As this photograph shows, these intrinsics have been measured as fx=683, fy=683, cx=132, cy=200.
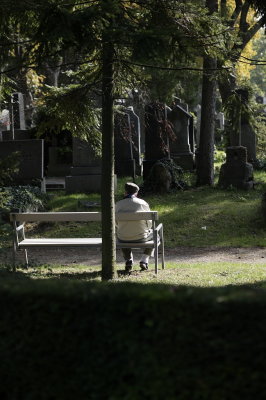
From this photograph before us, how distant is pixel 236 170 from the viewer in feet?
60.5

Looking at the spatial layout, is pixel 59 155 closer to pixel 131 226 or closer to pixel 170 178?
pixel 170 178

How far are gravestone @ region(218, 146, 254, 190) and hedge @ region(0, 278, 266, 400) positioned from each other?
1406 centimetres

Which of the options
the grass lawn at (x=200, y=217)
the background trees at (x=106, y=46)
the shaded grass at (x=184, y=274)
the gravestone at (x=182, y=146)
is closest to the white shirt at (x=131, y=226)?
the shaded grass at (x=184, y=274)

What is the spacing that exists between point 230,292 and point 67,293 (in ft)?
3.42

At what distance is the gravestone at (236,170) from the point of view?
18250 mm

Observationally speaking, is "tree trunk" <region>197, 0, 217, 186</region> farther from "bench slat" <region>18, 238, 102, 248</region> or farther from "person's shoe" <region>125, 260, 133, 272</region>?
"bench slat" <region>18, 238, 102, 248</region>

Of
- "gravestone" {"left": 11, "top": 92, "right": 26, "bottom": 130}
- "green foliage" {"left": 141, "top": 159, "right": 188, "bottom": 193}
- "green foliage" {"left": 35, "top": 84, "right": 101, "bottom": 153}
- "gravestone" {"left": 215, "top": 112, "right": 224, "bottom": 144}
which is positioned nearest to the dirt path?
"green foliage" {"left": 35, "top": 84, "right": 101, "bottom": 153}

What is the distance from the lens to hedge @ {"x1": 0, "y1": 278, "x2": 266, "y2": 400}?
399 cm

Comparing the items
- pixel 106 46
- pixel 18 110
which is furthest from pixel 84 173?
pixel 106 46

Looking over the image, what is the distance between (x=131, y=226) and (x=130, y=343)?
6540 mm

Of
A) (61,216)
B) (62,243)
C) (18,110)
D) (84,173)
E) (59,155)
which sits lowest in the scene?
(62,243)

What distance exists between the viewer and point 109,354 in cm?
427

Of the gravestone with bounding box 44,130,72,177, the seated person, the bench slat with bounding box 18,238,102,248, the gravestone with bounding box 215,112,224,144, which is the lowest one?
the bench slat with bounding box 18,238,102,248

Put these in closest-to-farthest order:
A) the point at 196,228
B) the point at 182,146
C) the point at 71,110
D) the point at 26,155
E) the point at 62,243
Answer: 1. the point at 71,110
2. the point at 62,243
3. the point at 196,228
4. the point at 26,155
5. the point at 182,146
